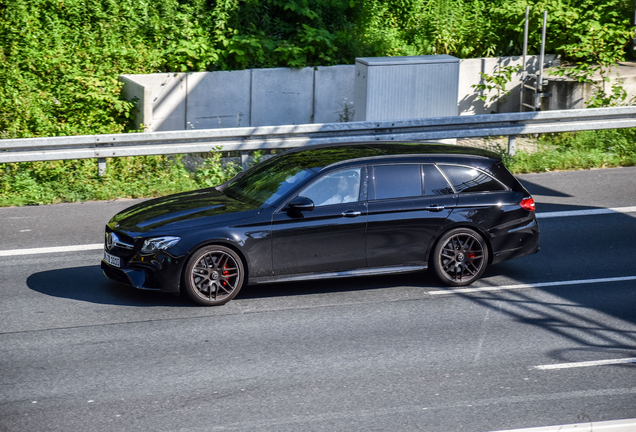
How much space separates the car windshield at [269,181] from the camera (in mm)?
8555

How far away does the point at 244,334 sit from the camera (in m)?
7.45

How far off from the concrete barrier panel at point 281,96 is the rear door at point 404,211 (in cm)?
967

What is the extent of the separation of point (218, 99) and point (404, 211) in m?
10.1

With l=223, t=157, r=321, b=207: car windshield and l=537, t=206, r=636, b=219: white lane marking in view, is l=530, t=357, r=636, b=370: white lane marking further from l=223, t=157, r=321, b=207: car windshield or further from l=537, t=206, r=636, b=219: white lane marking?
l=537, t=206, r=636, b=219: white lane marking

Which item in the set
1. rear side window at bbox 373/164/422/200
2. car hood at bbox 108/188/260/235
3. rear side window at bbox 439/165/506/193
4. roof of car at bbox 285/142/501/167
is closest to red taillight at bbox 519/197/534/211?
rear side window at bbox 439/165/506/193

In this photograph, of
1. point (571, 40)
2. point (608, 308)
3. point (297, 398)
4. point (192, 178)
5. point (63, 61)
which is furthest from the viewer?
point (571, 40)

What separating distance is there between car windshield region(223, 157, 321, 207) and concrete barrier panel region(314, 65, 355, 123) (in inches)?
361

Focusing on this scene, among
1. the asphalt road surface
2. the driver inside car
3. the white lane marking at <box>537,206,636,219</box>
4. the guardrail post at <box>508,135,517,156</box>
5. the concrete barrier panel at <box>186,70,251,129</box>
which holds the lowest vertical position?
the asphalt road surface

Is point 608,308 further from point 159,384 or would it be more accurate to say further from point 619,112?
point 619,112

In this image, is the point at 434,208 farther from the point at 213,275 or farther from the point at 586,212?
the point at 586,212

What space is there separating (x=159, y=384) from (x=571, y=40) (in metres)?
16.1

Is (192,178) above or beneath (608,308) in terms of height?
above

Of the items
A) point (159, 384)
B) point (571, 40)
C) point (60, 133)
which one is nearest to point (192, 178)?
point (60, 133)

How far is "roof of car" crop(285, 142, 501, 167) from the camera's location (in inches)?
349
